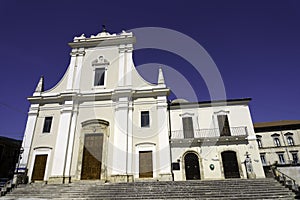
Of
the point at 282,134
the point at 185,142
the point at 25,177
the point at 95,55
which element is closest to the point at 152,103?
the point at 185,142

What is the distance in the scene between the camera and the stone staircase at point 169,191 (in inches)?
402

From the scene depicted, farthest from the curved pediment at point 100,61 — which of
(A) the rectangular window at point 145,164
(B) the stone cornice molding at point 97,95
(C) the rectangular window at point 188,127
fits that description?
(A) the rectangular window at point 145,164

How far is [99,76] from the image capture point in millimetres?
19562

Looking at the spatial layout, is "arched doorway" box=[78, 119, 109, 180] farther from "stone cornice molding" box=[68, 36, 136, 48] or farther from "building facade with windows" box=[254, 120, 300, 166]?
"building facade with windows" box=[254, 120, 300, 166]

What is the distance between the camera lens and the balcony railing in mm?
17375

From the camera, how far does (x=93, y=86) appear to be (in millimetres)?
19047

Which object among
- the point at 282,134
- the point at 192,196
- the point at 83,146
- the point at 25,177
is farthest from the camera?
the point at 282,134

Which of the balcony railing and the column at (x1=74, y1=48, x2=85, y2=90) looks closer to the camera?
the balcony railing

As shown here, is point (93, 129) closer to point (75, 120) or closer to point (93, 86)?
point (75, 120)

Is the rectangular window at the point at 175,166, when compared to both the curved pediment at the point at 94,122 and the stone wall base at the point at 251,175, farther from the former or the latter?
the curved pediment at the point at 94,122

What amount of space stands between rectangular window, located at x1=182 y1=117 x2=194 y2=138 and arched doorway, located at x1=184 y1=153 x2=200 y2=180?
165 cm

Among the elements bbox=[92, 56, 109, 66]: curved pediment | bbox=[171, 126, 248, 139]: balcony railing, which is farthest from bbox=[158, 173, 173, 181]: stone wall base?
bbox=[92, 56, 109, 66]: curved pediment

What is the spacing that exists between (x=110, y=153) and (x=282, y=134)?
26940mm

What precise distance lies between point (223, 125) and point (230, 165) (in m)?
3.25
